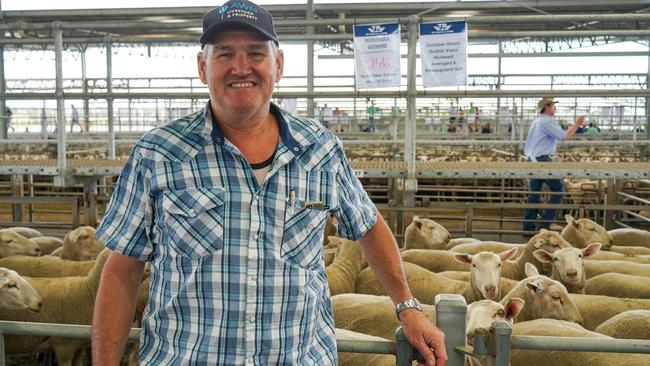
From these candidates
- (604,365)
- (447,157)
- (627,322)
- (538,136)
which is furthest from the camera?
(447,157)

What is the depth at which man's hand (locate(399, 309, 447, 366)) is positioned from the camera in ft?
5.78

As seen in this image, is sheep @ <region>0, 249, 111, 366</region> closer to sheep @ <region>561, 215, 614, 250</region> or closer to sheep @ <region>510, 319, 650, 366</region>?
sheep @ <region>510, 319, 650, 366</region>

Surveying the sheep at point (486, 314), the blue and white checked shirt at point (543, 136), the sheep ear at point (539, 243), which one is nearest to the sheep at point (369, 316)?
the sheep at point (486, 314)

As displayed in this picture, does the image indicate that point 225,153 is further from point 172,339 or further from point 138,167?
point 172,339

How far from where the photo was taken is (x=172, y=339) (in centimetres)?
161

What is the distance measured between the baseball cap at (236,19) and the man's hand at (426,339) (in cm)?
85

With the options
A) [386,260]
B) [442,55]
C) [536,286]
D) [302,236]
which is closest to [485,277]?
[536,286]

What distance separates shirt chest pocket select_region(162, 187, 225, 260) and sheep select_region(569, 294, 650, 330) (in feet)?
9.99

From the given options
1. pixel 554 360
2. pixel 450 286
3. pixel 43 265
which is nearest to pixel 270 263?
pixel 554 360

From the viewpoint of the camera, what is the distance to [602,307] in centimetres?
402

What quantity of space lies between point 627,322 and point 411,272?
1.46 metres

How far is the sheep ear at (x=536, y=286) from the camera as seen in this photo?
147 inches

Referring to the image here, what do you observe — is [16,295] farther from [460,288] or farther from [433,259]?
[433,259]

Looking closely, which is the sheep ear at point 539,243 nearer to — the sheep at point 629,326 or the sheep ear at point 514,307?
the sheep at point 629,326
